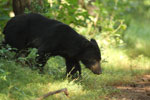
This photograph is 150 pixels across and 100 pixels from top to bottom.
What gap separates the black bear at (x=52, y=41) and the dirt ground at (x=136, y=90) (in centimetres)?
76

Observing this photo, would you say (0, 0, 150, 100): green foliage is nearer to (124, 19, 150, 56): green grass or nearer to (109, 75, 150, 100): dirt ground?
(124, 19, 150, 56): green grass

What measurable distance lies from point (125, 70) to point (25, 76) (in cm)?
358

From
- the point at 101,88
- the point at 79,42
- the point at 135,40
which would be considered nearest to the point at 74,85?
the point at 101,88

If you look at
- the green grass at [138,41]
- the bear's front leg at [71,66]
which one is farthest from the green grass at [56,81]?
the green grass at [138,41]

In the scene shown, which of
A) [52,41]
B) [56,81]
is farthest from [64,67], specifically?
[56,81]

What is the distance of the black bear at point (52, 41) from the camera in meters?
7.21

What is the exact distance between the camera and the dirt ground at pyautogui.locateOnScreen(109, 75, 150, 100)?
20.3 ft

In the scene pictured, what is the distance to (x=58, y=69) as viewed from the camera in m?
7.65

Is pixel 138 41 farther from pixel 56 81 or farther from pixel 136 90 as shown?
pixel 56 81

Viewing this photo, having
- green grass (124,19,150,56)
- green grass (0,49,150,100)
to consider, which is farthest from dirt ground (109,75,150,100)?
green grass (124,19,150,56)

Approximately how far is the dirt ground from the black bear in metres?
0.76

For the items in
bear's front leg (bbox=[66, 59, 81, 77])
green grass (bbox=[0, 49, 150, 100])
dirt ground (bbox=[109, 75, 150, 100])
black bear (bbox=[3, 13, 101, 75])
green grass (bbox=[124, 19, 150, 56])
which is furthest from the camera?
green grass (bbox=[124, 19, 150, 56])

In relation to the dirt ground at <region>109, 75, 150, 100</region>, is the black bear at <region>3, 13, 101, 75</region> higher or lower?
higher

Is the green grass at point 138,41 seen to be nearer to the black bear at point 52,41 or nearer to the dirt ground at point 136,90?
the dirt ground at point 136,90
